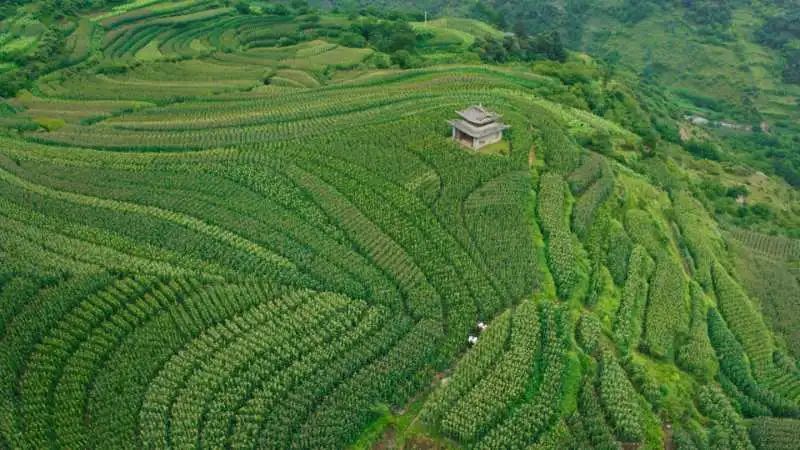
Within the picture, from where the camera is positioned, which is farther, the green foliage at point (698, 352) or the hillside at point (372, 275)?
the green foliage at point (698, 352)

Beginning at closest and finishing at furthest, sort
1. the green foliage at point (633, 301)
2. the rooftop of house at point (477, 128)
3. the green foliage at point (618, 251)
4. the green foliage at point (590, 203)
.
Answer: the green foliage at point (633, 301), the green foliage at point (618, 251), the green foliage at point (590, 203), the rooftop of house at point (477, 128)

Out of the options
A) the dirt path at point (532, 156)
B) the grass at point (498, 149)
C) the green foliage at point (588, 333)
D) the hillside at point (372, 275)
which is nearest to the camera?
the hillside at point (372, 275)

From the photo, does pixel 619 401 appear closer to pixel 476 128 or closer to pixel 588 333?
pixel 588 333

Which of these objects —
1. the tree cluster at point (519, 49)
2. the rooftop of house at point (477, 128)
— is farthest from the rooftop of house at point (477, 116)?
the tree cluster at point (519, 49)

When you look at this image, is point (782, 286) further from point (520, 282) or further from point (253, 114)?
point (253, 114)

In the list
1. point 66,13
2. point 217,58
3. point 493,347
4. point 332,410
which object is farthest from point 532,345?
point 66,13

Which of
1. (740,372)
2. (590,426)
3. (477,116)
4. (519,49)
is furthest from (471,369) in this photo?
(519,49)

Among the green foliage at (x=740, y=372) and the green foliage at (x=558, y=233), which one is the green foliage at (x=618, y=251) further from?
the green foliage at (x=740, y=372)
